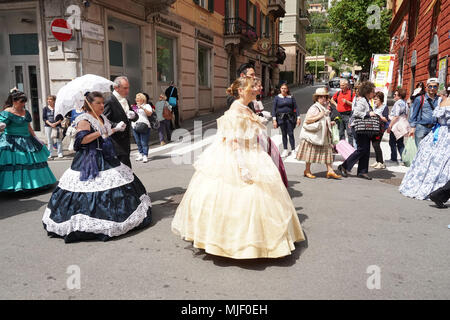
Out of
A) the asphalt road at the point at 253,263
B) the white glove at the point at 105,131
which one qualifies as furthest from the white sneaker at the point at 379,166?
the white glove at the point at 105,131

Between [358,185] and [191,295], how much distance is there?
4.74 meters

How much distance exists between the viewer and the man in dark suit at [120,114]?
4.96m

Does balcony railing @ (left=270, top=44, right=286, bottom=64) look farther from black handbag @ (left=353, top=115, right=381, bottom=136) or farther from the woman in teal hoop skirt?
the woman in teal hoop skirt

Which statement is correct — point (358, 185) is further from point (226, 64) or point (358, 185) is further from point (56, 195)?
point (226, 64)

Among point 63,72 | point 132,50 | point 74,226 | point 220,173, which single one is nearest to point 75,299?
point 74,226

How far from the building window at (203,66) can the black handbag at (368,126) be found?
14287 mm

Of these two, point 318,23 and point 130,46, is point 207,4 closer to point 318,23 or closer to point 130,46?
point 130,46

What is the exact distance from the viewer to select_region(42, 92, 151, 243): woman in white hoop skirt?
409 centimetres

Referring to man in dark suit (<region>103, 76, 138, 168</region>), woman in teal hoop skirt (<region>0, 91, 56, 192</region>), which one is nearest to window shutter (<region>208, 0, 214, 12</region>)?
woman in teal hoop skirt (<region>0, 91, 56, 192</region>)

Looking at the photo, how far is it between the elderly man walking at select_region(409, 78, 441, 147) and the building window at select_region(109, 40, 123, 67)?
10402 mm

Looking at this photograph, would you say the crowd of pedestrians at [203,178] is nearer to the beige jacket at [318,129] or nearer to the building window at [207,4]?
the beige jacket at [318,129]

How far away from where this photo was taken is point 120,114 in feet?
16.5

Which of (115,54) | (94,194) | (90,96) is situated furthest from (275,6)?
(94,194)

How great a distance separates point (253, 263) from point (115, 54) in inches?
474
